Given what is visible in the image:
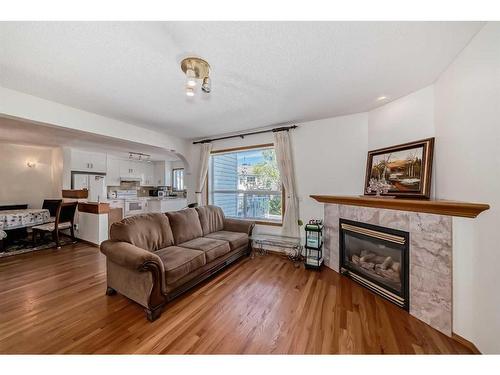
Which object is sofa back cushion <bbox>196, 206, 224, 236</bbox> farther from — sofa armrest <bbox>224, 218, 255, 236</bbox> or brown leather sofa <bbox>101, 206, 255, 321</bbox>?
sofa armrest <bbox>224, 218, 255, 236</bbox>

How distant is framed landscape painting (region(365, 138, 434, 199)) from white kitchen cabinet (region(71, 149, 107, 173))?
22.7 ft

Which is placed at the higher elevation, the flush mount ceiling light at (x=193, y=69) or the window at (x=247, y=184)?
the flush mount ceiling light at (x=193, y=69)

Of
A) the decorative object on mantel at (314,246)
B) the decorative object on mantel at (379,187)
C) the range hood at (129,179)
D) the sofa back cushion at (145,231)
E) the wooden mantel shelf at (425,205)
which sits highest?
the range hood at (129,179)

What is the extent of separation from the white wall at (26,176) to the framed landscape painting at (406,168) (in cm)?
741

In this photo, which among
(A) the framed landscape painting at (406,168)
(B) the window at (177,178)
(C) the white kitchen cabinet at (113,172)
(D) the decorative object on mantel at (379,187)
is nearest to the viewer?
A: (A) the framed landscape painting at (406,168)

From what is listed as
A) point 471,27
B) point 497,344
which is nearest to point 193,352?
point 497,344

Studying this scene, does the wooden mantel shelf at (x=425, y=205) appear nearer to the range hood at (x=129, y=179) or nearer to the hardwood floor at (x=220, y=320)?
the hardwood floor at (x=220, y=320)

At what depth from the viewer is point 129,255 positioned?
1.81m

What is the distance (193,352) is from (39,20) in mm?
2577

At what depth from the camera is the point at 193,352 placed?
1.39m

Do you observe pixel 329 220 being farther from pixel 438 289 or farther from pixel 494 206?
pixel 494 206

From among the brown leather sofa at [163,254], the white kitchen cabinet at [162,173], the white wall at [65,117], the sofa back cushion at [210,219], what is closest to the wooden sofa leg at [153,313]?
the brown leather sofa at [163,254]

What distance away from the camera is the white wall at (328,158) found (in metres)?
2.94

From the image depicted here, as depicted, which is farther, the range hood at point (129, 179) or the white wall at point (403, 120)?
the range hood at point (129, 179)
